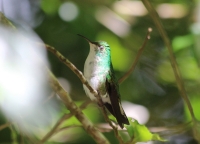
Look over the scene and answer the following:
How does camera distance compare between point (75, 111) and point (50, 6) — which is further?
point (50, 6)

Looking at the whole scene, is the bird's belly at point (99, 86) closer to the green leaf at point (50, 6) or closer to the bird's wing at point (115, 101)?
the bird's wing at point (115, 101)

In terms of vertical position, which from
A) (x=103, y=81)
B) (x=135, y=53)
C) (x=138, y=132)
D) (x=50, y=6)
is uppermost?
(x=50, y=6)

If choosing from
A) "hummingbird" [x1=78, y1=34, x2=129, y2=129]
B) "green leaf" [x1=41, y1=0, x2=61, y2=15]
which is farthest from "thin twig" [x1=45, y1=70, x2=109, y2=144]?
"green leaf" [x1=41, y1=0, x2=61, y2=15]

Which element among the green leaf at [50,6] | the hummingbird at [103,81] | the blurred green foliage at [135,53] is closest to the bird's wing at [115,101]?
the hummingbird at [103,81]

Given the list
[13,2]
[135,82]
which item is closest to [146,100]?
[135,82]

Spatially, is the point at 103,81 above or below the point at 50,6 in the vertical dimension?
below

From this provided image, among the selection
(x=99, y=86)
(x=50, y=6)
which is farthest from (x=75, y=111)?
(x=50, y=6)

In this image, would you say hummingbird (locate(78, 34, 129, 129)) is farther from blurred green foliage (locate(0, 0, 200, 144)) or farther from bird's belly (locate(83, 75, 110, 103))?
blurred green foliage (locate(0, 0, 200, 144))

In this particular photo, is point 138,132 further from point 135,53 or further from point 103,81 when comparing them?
point 135,53

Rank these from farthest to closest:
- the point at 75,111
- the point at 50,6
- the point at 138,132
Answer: the point at 50,6 < the point at 75,111 < the point at 138,132

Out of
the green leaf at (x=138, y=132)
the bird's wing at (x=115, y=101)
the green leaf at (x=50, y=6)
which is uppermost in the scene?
the green leaf at (x=50, y=6)
